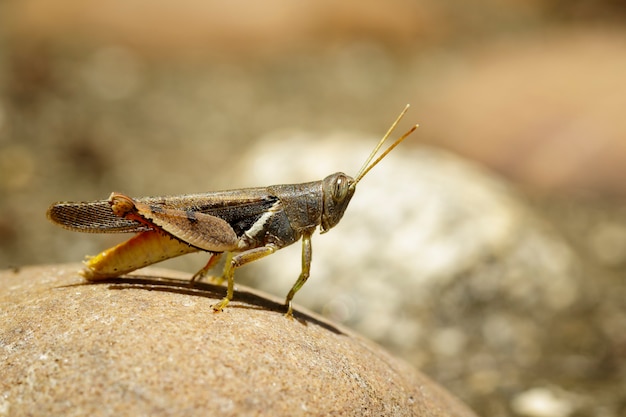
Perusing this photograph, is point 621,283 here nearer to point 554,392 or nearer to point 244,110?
point 554,392

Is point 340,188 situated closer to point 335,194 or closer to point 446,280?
point 335,194

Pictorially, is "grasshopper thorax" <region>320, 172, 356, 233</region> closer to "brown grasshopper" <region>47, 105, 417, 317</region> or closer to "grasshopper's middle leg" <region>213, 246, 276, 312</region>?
"brown grasshopper" <region>47, 105, 417, 317</region>

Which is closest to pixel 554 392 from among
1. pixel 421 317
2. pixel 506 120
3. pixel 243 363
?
pixel 421 317

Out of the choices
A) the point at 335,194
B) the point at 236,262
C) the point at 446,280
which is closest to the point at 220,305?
the point at 236,262

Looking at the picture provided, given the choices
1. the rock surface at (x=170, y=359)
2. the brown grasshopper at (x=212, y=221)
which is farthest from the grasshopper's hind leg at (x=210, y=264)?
the rock surface at (x=170, y=359)

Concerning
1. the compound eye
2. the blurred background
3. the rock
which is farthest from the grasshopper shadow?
the rock
